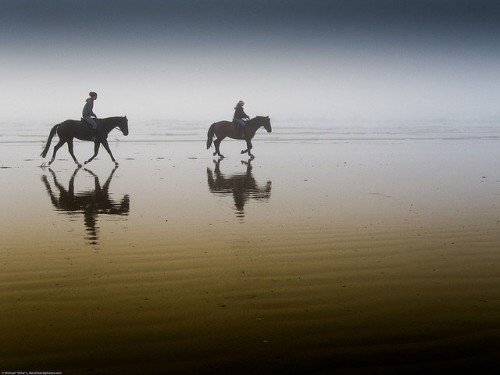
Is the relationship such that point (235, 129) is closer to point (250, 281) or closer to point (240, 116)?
point (240, 116)

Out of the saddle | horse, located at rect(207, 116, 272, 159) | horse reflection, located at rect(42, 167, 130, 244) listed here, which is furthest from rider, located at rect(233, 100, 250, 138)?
horse reflection, located at rect(42, 167, 130, 244)

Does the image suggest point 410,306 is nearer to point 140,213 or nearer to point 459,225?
point 459,225

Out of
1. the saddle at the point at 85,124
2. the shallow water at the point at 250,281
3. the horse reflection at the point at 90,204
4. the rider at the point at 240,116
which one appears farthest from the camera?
the rider at the point at 240,116

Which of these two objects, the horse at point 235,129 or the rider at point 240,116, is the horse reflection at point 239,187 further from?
the horse at point 235,129

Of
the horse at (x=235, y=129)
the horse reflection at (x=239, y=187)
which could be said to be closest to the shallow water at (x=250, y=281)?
the horse reflection at (x=239, y=187)

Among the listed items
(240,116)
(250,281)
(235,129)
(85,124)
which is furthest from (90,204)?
(235,129)

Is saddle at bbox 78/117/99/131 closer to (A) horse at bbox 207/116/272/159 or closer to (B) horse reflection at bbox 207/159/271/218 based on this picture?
(B) horse reflection at bbox 207/159/271/218

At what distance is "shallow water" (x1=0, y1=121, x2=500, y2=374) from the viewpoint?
3.98 meters

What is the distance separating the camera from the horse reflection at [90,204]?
30.6 feet

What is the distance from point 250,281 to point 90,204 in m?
6.59

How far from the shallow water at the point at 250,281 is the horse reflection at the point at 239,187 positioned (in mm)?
176

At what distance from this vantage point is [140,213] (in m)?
10.2

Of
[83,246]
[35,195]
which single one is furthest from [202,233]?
[35,195]

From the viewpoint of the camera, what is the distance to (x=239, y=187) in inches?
566
